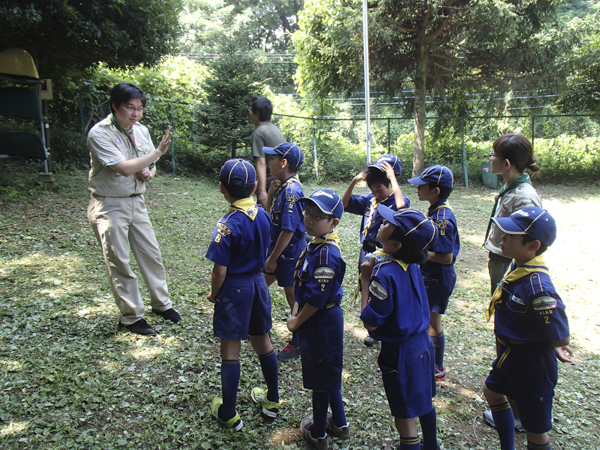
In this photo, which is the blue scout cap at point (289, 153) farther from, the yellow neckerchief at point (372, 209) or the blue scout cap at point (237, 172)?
the blue scout cap at point (237, 172)

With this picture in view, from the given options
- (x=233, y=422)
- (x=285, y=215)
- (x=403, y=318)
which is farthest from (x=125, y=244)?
(x=403, y=318)

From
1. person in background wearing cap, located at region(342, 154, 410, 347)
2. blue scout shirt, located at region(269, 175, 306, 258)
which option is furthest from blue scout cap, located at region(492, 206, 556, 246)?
blue scout shirt, located at region(269, 175, 306, 258)

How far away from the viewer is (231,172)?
2557 mm

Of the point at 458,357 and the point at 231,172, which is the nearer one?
the point at 231,172

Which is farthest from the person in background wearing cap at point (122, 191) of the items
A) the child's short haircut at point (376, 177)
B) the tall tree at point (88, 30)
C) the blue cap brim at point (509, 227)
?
the tall tree at point (88, 30)

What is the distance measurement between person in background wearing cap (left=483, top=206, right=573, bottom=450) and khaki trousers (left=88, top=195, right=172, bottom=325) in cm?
286

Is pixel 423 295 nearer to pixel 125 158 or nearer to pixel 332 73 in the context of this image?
pixel 125 158

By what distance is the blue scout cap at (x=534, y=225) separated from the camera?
7.07ft

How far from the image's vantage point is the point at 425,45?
41.5 feet

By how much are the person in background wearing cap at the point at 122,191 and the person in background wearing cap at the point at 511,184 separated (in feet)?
8.45

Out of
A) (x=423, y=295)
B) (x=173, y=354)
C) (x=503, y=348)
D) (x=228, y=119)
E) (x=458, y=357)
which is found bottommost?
(x=458, y=357)

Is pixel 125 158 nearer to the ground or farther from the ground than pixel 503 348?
farther from the ground

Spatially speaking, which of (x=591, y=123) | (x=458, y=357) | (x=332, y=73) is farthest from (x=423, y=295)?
(x=591, y=123)

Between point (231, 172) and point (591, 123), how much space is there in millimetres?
21082
